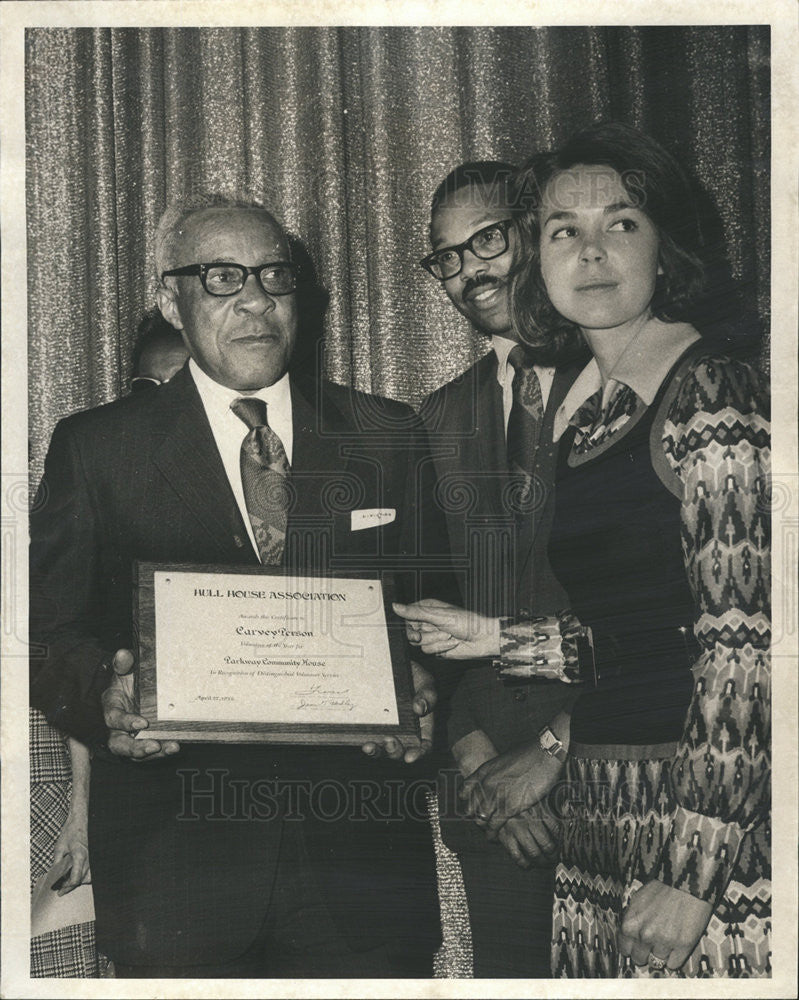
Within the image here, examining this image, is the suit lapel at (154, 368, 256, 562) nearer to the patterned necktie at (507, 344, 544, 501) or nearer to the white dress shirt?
the white dress shirt

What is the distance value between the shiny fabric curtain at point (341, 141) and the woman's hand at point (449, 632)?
1.55ft

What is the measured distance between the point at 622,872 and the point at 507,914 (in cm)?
26

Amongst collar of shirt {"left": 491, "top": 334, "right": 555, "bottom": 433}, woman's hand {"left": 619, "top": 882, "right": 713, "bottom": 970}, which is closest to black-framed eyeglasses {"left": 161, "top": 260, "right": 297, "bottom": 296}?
collar of shirt {"left": 491, "top": 334, "right": 555, "bottom": 433}

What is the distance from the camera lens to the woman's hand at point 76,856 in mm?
2771

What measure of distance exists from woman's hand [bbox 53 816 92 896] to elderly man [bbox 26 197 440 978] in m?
0.02

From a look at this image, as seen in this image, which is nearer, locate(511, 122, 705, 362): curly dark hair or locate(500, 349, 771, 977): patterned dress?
locate(500, 349, 771, 977): patterned dress

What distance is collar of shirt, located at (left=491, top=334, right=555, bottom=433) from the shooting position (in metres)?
2.88

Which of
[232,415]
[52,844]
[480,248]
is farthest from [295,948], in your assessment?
[480,248]

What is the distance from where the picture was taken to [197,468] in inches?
111

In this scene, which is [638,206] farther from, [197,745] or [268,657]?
[197,745]

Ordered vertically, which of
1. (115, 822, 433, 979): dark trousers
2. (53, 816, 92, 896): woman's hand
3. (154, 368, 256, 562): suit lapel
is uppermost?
(154, 368, 256, 562): suit lapel

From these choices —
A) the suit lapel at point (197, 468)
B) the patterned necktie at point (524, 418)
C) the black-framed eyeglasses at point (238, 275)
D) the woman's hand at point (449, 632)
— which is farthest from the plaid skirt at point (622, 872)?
the black-framed eyeglasses at point (238, 275)

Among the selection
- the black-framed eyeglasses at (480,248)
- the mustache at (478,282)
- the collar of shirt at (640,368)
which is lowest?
the collar of shirt at (640,368)
